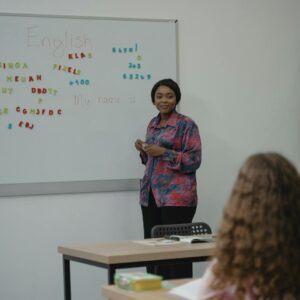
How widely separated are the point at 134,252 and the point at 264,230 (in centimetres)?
136

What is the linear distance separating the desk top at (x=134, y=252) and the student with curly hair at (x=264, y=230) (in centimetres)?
122

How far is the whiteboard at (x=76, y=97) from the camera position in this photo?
4340mm

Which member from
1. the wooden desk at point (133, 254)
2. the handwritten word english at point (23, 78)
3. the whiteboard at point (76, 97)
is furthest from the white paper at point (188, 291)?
the handwritten word english at point (23, 78)

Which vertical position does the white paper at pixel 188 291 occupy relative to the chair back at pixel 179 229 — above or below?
above

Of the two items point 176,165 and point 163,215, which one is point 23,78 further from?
point 163,215

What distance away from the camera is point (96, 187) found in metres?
4.53

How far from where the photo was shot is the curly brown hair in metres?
1.27

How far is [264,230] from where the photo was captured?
127 centimetres

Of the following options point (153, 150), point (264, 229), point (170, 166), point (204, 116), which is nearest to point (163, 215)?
point (170, 166)

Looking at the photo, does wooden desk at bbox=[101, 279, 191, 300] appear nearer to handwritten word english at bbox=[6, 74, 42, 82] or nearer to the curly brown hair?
the curly brown hair

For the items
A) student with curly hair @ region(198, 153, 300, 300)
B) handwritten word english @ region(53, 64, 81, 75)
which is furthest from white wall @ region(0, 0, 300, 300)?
student with curly hair @ region(198, 153, 300, 300)

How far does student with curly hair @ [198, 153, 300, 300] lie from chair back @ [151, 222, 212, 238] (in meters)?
1.99

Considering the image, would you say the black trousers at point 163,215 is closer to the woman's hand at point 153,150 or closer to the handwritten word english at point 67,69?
the woman's hand at point 153,150

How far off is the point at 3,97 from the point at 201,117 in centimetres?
146
